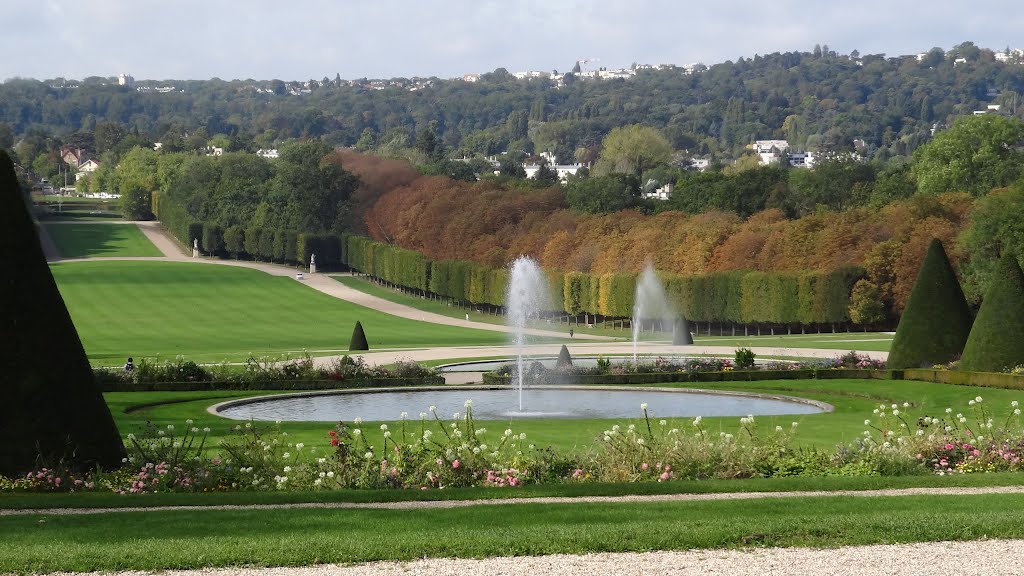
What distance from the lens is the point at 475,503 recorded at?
17234mm

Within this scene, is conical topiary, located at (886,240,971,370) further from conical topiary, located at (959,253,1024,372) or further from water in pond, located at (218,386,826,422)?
water in pond, located at (218,386,826,422)

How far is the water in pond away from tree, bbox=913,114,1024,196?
231 feet

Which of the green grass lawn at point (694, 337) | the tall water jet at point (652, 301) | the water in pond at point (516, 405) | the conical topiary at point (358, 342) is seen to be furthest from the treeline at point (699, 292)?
the water in pond at point (516, 405)

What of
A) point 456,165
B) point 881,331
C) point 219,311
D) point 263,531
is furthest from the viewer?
point 456,165

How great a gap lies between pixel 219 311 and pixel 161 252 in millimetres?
45864

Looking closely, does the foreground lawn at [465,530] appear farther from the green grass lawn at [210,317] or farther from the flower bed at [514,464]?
the green grass lawn at [210,317]

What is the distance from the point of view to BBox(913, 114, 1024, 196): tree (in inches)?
4122

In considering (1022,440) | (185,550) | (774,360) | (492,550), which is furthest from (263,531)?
(774,360)

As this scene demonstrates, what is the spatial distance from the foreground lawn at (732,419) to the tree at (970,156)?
68.1 m

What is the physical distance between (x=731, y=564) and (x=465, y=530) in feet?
9.19

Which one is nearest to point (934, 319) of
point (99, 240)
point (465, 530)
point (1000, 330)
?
point (1000, 330)

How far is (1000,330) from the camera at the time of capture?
1459 inches

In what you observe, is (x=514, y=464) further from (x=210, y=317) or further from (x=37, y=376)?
(x=210, y=317)

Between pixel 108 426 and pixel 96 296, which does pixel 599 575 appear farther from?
pixel 96 296
